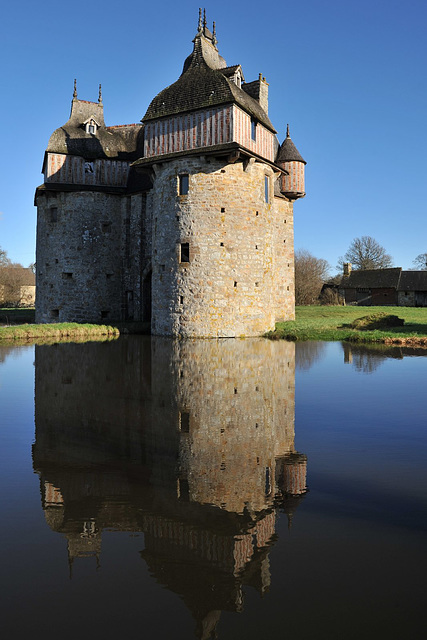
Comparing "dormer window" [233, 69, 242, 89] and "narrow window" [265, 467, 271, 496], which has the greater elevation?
"dormer window" [233, 69, 242, 89]

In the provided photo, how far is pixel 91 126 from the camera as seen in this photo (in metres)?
27.4

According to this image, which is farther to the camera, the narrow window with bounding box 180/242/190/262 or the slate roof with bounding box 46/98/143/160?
the slate roof with bounding box 46/98/143/160

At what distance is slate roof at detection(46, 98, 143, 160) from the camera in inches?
1043

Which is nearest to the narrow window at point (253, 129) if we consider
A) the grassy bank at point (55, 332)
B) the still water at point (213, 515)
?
the grassy bank at point (55, 332)

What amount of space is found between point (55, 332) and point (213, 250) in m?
7.42

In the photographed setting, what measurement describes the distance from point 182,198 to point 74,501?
16800mm

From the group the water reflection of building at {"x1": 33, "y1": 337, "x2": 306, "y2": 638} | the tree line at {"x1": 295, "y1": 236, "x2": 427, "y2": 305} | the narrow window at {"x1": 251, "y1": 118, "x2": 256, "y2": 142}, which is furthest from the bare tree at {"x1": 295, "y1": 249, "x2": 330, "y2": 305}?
the water reflection of building at {"x1": 33, "y1": 337, "x2": 306, "y2": 638}

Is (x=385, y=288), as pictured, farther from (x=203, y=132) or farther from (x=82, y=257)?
(x=203, y=132)

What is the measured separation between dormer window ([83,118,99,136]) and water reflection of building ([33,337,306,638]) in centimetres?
2187

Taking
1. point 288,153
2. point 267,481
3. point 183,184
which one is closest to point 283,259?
point 288,153

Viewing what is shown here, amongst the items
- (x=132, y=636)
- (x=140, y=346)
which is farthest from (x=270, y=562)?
(x=140, y=346)

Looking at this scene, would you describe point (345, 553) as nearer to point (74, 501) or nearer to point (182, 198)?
point (74, 501)

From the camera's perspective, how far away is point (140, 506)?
3785mm

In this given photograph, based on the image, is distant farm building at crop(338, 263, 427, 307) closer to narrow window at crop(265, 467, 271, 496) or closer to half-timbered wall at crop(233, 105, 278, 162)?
half-timbered wall at crop(233, 105, 278, 162)
